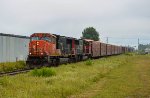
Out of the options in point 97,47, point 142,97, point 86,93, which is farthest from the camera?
point 97,47

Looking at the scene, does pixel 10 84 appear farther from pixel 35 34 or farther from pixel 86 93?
pixel 35 34

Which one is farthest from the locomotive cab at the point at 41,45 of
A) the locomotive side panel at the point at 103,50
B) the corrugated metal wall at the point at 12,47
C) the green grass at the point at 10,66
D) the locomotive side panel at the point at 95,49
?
the locomotive side panel at the point at 103,50

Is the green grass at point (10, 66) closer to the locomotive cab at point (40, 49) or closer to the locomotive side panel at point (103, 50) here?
the locomotive cab at point (40, 49)

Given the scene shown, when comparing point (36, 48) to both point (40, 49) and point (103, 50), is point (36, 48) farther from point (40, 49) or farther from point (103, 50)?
point (103, 50)

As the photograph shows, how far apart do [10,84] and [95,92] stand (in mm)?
4118

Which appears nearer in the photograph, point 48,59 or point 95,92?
point 95,92

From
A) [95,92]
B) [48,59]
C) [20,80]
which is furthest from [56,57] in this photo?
[95,92]

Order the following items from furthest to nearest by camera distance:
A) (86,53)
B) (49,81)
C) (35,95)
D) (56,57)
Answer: (86,53)
(56,57)
(49,81)
(35,95)

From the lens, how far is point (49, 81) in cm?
1877

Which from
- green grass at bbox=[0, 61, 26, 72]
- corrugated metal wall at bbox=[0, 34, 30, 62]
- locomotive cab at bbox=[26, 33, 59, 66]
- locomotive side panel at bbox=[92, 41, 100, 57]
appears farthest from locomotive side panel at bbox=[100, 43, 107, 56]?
locomotive cab at bbox=[26, 33, 59, 66]

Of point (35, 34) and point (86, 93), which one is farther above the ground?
point (35, 34)

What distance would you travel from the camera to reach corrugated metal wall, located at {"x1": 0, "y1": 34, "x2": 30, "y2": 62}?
40756mm

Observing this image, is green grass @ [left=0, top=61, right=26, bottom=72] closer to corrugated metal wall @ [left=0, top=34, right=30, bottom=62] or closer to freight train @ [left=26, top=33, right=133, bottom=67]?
freight train @ [left=26, top=33, right=133, bottom=67]

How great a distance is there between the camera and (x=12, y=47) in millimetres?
43594
